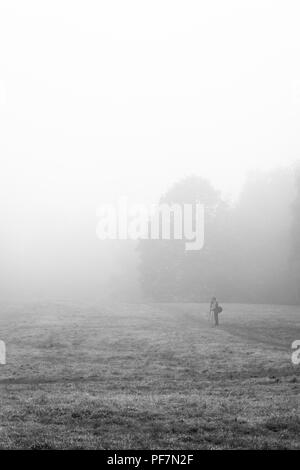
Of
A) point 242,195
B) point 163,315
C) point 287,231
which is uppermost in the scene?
point 242,195

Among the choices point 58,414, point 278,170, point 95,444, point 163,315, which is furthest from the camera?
point 278,170

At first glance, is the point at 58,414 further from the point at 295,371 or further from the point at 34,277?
the point at 34,277

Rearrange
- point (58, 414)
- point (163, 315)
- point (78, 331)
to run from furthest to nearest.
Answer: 1. point (163, 315)
2. point (78, 331)
3. point (58, 414)

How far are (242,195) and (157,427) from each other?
Answer: 118 metres

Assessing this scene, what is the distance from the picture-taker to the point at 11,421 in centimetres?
2112

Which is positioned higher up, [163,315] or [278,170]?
[278,170]

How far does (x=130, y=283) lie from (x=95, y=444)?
12974 centimetres

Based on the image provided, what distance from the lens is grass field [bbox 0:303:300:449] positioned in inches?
746

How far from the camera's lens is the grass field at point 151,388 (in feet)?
62.1

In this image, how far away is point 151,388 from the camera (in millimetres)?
29125

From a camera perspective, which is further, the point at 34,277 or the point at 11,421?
the point at 34,277
